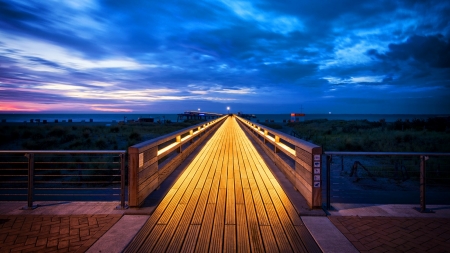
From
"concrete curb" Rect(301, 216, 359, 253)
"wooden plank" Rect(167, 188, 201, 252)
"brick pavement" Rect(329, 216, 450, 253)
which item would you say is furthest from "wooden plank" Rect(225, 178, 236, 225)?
"brick pavement" Rect(329, 216, 450, 253)

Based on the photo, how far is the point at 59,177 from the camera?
36.2 ft

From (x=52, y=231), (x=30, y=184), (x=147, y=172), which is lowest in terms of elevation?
(x=52, y=231)

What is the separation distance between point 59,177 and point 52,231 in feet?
27.1

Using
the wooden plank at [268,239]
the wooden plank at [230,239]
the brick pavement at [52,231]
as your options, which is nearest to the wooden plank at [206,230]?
the wooden plank at [230,239]

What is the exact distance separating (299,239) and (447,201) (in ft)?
20.8

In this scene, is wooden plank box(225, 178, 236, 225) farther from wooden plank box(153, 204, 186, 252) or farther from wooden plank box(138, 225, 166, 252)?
wooden plank box(138, 225, 166, 252)

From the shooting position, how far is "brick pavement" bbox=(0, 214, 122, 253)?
3566 millimetres

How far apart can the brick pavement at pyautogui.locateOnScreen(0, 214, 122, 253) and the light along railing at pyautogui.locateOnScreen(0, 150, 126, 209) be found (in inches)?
16.7

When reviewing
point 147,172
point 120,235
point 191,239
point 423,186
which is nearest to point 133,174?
point 147,172

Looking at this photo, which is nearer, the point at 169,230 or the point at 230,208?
the point at 169,230

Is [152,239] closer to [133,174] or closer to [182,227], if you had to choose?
[182,227]

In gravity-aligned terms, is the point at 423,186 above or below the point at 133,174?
below

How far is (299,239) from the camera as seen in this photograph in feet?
12.4

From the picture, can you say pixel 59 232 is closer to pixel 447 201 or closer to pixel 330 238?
pixel 330 238
